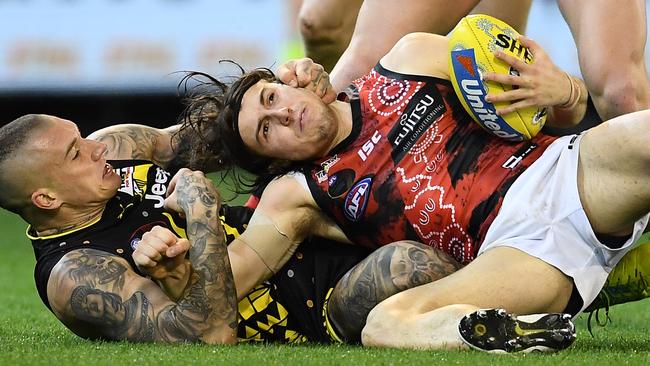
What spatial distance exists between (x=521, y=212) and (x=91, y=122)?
33.9ft

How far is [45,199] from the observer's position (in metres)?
4.45

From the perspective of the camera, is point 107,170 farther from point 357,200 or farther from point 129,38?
point 129,38

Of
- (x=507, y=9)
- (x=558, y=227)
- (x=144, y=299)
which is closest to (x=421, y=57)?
(x=558, y=227)

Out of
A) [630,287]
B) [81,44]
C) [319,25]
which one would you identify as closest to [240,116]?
[630,287]

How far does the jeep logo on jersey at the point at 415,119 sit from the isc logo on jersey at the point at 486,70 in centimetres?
15

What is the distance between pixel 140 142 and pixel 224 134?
0.46 m

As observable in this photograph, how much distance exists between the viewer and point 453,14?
5559 millimetres

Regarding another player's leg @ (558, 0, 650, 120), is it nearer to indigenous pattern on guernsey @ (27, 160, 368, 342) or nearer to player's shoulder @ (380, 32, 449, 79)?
player's shoulder @ (380, 32, 449, 79)

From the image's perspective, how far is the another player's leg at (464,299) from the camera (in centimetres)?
385

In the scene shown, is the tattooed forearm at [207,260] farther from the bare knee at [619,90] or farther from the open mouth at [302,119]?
the bare knee at [619,90]

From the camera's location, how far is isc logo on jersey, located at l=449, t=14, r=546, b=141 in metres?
4.36

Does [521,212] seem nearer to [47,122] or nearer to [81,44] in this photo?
[47,122]

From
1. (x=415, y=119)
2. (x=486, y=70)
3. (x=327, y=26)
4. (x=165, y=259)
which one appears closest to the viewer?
(x=165, y=259)

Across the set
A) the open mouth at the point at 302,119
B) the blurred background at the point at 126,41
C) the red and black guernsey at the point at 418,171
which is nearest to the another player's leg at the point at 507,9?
the red and black guernsey at the point at 418,171
